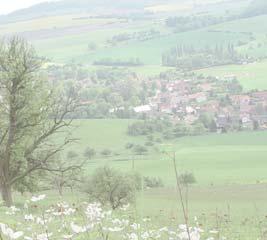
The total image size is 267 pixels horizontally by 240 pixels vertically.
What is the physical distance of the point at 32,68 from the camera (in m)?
25.4

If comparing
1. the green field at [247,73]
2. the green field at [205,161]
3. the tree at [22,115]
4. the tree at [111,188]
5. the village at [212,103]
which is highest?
the tree at [22,115]

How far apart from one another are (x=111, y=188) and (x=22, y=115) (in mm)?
9331

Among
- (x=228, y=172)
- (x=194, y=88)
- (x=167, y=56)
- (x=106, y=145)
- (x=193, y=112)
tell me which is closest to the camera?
(x=228, y=172)

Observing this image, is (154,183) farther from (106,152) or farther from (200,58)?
(200,58)

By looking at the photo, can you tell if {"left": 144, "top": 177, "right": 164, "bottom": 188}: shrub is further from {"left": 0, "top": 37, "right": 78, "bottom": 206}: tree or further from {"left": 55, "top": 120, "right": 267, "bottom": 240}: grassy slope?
{"left": 0, "top": 37, "right": 78, "bottom": 206}: tree

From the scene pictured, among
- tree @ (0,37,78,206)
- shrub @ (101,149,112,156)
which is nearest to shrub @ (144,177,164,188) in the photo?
shrub @ (101,149,112,156)

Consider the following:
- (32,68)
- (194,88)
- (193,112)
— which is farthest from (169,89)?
(32,68)

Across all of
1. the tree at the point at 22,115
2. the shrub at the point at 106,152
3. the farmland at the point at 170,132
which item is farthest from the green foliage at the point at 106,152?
the tree at the point at 22,115

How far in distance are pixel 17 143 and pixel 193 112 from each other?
105m

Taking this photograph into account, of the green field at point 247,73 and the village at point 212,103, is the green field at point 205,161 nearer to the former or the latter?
the village at point 212,103

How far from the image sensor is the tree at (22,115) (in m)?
24.2

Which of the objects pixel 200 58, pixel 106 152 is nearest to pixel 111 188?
pixel 106 152

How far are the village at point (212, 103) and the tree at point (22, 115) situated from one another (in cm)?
7886

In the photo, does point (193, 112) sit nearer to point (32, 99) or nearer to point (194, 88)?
point (194, 88)
